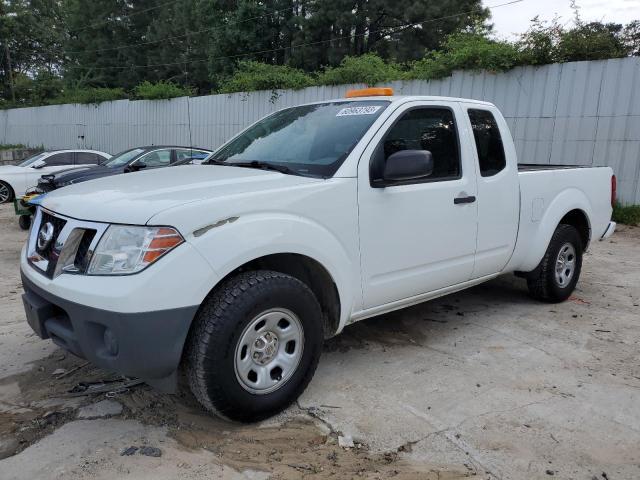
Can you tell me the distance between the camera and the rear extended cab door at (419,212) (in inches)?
133

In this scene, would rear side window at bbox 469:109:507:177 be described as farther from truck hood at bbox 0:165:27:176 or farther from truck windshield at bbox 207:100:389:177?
truck hood at bbox 0:165:27:176

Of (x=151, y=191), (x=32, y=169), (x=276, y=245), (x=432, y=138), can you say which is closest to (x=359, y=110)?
(x=432, y=138)

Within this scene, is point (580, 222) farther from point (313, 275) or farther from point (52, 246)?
point (52, 246)

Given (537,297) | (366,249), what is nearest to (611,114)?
(537,297)

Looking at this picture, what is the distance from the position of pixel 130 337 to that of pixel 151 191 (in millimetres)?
838

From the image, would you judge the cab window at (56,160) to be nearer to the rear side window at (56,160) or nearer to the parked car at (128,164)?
the rear side window at (56,160)

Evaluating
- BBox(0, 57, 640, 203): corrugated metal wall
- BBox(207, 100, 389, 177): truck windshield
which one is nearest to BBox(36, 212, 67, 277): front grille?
BBox(207, 100, 389, 177): truck windshield

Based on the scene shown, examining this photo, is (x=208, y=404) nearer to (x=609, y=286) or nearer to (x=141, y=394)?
(x=141, y=394)

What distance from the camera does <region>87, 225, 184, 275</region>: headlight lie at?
2520 mm

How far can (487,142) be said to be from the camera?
4.29 metres

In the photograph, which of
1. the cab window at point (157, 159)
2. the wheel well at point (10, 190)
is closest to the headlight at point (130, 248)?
the cab window at point (157, 159)

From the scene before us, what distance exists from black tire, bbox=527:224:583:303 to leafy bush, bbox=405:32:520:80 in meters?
6.46

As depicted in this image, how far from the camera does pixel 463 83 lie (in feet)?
37.4

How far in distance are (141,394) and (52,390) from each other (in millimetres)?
591
